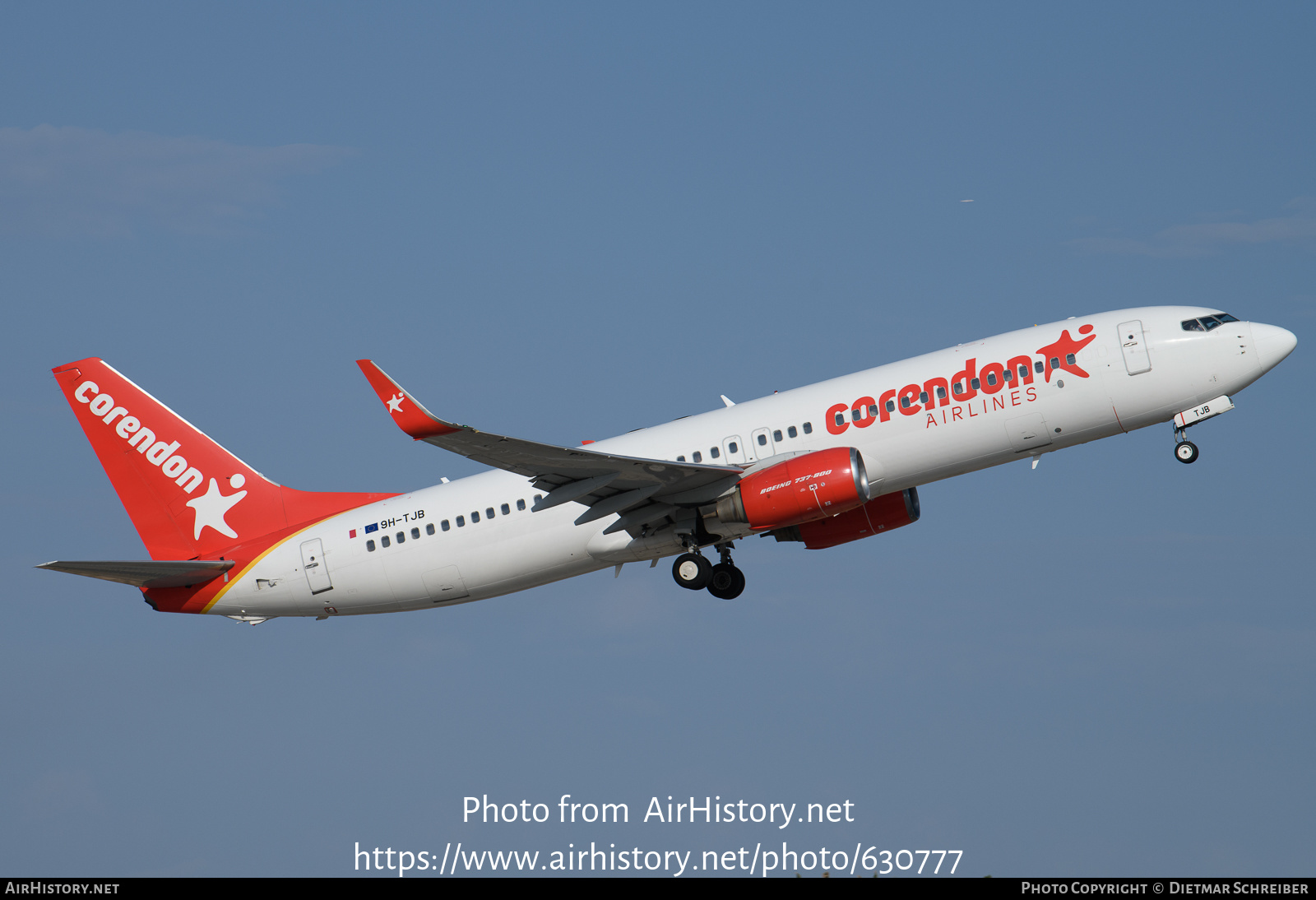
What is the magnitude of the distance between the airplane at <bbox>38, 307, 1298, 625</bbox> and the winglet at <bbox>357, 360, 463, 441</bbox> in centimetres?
5

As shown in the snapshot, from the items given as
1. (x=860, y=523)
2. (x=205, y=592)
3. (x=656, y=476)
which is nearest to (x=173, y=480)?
(x=205, y=592)

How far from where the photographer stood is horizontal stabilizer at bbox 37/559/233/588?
3803 cm

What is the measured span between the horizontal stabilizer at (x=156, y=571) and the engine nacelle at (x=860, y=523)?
1658 cm

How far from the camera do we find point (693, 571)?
38.8 m

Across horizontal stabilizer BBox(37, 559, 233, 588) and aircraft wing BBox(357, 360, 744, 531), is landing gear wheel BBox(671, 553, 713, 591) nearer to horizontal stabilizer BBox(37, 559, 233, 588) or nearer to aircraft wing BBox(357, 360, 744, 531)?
aircraft wing BBox(357, 360, 744, 531)

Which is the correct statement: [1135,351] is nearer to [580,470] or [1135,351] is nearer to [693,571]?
[693,571]

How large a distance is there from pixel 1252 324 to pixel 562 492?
18.3 m

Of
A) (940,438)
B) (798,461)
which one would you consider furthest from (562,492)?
(940,438)

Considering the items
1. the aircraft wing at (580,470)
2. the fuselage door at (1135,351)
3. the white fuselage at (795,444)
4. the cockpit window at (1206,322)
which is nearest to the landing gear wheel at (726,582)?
the white fuselage at (795,444)

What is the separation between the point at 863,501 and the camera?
113 ft

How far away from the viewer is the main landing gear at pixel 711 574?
38.8m

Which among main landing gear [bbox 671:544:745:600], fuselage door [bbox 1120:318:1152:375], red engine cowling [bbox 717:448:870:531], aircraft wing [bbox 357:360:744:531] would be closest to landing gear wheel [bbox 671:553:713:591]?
main landing gear [bbox 671:544:745:600]
